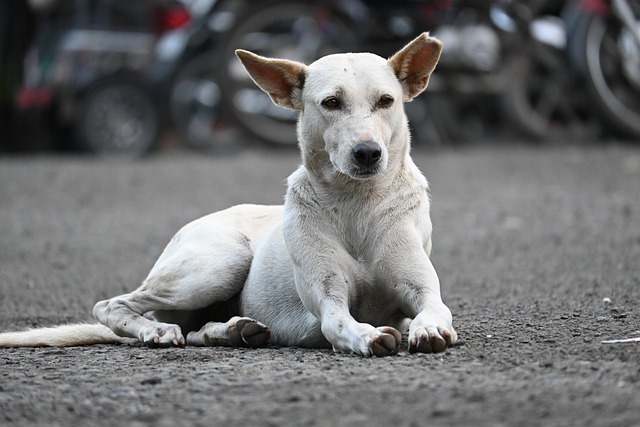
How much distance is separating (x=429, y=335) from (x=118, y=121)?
390 inches

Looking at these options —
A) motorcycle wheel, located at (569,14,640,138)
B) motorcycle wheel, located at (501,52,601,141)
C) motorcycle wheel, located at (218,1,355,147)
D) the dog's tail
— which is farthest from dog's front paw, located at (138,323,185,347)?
motorcycle wheel, located at (501,52,601,141)

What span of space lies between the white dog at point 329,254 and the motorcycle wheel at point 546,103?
8.08m

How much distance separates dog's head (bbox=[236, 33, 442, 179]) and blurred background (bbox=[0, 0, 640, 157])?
730 cm

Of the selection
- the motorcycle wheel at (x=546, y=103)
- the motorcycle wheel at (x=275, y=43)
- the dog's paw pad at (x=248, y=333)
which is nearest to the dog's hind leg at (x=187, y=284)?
the dog's paw pad at (x=248, y=333)

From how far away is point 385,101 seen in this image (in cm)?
460

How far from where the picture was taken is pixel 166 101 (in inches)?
537

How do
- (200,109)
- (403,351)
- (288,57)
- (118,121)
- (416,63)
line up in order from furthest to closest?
1. (200,109)
2. (118,121)
3. (288,57)
4. (416,63)
5. (403,351)

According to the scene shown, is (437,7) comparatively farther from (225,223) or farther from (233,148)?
(225,223)

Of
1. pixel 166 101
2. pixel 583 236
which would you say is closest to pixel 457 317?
pixel 583 236

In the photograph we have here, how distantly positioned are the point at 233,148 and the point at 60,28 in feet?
9.09

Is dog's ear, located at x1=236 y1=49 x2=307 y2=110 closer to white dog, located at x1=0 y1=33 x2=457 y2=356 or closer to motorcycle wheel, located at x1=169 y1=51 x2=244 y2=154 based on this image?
white dog, located at x1=0 y1=33 x2=457 y2=356

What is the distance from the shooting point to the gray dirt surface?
11.5 feet

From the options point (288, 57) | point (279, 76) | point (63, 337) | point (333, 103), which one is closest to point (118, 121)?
point (288, 57)

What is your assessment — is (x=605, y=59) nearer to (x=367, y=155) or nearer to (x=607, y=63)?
(x=607, y=63)
